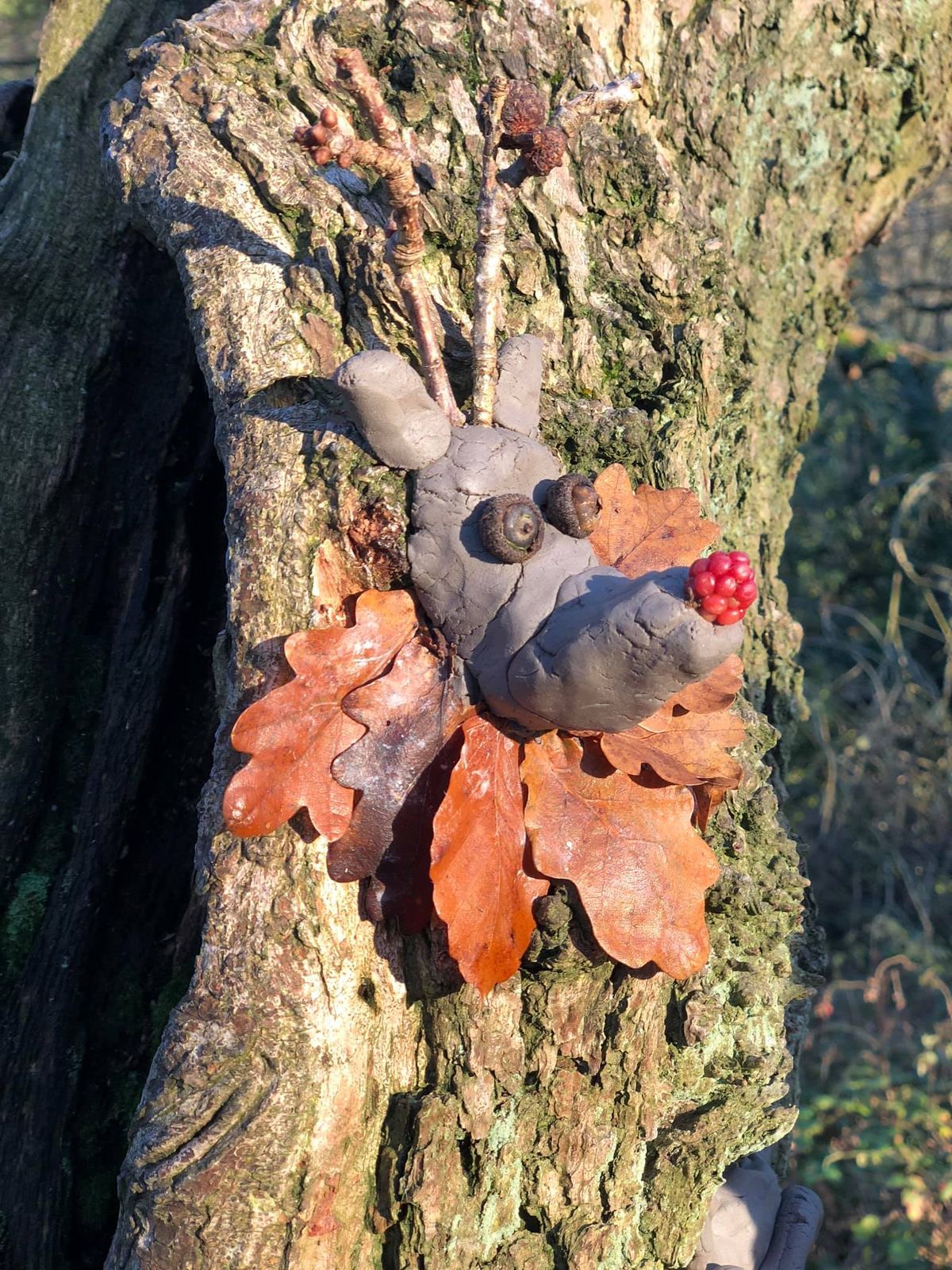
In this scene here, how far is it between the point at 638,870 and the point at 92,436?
1.85 meters

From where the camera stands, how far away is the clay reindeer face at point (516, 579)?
4.44ft

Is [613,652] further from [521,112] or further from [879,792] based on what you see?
[879,792]

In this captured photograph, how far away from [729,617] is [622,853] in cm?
49

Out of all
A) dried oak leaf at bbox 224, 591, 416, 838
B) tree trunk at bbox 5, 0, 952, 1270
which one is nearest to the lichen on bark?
tree trunk at bbox 5, 0, 952, 1270

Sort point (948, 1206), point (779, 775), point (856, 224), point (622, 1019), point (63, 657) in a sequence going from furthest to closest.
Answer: point (948, 1206) → point (856, 224) → point (779, 775) → point (63, 657) → point (622, 1019)

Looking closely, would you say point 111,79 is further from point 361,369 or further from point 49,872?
point 49,872

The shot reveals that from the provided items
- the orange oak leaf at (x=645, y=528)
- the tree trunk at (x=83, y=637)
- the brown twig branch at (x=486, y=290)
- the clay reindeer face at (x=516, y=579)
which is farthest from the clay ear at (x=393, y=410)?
the tree trunk at (x=83, y=637)

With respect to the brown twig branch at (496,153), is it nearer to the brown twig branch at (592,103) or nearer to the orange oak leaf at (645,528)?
the brown twig branch at (592,103)

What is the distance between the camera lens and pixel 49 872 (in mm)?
2365

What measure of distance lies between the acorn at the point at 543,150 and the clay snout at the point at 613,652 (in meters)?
0.68

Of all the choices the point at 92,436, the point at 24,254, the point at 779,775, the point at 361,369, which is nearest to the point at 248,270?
the point at 361,369

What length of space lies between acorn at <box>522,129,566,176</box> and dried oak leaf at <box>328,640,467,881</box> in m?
0.85

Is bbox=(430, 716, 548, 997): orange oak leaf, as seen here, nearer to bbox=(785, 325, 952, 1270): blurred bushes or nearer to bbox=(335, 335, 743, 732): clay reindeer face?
bbox=(335, 335, 743, 732): clay reindeer face

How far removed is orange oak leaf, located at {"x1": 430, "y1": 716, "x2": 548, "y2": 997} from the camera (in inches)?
59.3
